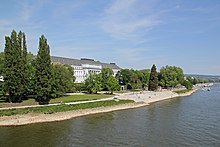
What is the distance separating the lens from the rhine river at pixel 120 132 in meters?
29.5

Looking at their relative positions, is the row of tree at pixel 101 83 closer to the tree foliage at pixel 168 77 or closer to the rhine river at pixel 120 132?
the rhine river at pixel 120 132

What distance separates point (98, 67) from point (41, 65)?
73791mm

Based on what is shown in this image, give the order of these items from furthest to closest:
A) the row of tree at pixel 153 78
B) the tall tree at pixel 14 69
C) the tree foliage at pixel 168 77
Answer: the tree foliage at pixel 168 77 < the row of tree at pixel 153 78 < the tall tree at pixel 14 69

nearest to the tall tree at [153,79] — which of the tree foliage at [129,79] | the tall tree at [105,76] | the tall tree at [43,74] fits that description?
the tree foliage at [129,79]

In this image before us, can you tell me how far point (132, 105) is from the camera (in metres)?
61.6

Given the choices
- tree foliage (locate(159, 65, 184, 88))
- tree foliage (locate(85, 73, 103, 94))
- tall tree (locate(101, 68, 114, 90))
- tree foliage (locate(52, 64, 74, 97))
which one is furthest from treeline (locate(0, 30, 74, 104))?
tree foliage (locate(159, 65, 184, 88))

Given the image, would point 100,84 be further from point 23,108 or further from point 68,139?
point 68,139

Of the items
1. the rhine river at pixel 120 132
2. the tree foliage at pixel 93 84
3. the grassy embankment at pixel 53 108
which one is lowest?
the rhine river at pixel 120 132

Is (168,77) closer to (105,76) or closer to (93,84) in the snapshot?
(105,76)

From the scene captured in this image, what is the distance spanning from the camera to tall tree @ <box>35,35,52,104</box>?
49.9 meters

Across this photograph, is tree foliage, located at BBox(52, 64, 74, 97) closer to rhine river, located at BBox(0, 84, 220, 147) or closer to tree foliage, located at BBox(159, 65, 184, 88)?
rhine river, located at BBox(0, 84, 220, 147)

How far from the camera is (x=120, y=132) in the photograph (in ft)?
114

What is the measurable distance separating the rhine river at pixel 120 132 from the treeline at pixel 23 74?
36.7ft

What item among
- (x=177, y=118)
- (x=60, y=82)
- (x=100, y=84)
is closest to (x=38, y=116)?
(x=60, y=82)
